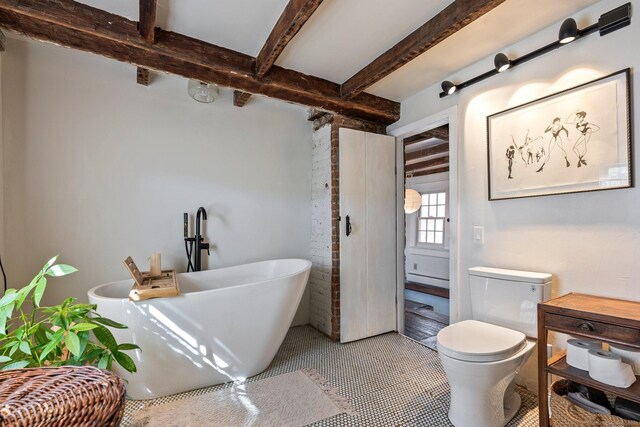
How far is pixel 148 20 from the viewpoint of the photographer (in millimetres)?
1728

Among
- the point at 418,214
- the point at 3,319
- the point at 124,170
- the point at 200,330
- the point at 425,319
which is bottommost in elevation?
the point at 425,319

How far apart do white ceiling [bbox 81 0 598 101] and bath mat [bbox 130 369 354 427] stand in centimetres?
239

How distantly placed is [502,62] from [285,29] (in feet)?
4.85

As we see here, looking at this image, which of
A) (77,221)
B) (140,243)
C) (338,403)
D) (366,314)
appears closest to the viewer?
(338,403)

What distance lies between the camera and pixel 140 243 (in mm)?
2480

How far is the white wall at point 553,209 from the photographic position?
161 cm

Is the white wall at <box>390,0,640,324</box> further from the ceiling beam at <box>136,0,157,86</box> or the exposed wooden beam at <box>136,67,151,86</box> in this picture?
the exposed wooden beam at <box>136,67,151,86</box>

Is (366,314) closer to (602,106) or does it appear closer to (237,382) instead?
(237,382)

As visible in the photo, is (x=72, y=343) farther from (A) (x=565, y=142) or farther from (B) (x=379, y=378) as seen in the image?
(A) (x=565, y=142)

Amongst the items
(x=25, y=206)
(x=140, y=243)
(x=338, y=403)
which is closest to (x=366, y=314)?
(x=338, y=403)

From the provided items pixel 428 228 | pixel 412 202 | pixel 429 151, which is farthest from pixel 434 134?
pixel 428 228

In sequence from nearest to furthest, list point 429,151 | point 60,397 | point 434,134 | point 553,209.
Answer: point 60,397, point 553,209, point 434,134, point 429,151

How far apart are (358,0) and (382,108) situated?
134cm

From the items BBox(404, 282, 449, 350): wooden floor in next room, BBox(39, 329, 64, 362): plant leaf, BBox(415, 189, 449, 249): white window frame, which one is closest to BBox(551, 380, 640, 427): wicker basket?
BBox(404, 282, 449, 350): wooden floor in next room
